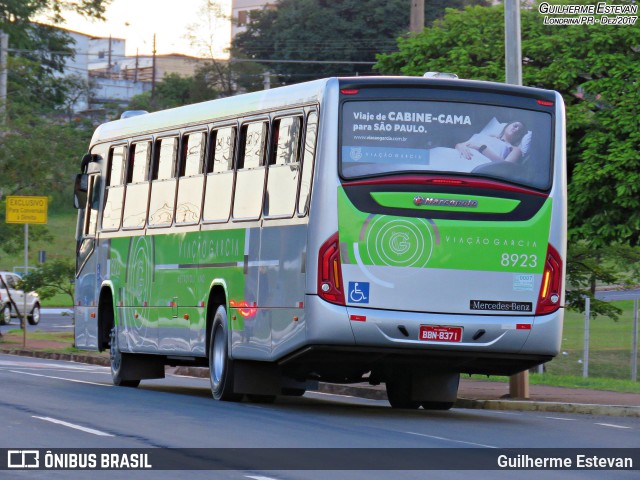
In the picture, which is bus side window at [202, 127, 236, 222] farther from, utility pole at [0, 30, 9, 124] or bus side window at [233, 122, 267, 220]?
utility pole at [0, 30, 9, 124]

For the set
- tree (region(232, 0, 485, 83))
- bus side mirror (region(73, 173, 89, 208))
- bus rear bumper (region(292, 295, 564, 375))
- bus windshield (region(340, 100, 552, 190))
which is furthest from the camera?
tree (region(232, 0, 485, 83))

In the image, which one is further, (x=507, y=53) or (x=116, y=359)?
(x=116, y=359)

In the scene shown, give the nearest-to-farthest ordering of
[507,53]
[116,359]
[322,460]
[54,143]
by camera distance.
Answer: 1. [322,460]
2. [507,53]
3. [116,359]
4. [54,143]

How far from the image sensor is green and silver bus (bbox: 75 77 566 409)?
52.9 feet

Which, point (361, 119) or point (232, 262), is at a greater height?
point (361, 119)

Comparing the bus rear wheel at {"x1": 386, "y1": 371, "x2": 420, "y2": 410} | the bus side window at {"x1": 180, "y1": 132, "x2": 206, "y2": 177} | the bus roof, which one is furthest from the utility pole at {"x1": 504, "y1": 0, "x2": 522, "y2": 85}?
the bus rear wheel at {"x1": 386, "y1": 371, "x2": 420, "y2": 410}

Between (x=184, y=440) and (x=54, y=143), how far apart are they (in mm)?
32485

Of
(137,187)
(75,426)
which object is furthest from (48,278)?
(75,426)

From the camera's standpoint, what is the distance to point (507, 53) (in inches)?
811

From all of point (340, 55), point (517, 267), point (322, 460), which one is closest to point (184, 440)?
point (322, 460)

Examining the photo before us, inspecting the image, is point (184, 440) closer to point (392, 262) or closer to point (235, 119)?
point (392, 262)

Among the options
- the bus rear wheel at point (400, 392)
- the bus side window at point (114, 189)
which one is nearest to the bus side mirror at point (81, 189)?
the bus side window at point (114, 189)

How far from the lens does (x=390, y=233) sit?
16.2m

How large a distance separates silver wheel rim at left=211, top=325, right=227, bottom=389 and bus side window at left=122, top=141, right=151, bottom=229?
10.3 feet
